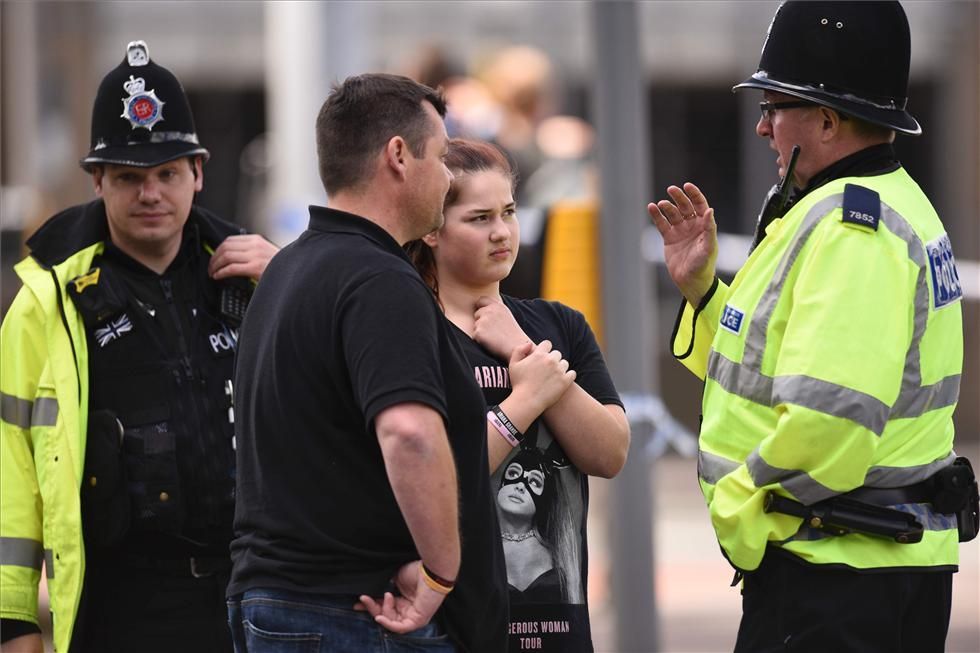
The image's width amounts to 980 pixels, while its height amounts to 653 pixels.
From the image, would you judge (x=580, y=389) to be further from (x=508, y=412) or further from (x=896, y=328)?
(x=896, y=328)

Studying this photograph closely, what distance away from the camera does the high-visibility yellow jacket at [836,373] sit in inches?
135

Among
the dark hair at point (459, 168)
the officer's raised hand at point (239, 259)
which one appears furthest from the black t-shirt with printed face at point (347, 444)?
the officer's raised hand at point (239, 259)

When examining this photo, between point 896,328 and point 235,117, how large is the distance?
13.1 meters

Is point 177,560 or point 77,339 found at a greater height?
point 77,339

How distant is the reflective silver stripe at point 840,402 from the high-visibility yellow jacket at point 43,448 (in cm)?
181

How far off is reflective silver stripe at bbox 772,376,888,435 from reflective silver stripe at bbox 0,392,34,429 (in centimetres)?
195

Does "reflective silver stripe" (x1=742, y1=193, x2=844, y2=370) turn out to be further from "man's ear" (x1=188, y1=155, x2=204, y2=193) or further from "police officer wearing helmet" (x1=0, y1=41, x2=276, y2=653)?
Result: "man's ear" (x1=188, y1=155, x2=204, y2=193)

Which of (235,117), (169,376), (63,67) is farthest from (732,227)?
(169,376)

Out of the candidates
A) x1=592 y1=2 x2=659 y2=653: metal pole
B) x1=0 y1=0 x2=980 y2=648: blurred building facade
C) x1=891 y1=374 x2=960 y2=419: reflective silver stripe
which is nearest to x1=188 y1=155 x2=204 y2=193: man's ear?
x1=891 y1=374 x2=960 y2=419: reflective silver stripe

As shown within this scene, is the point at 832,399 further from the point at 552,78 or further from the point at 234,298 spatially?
the point at 552,78

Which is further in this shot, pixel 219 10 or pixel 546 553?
pixel 219 10

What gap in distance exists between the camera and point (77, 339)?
4.03 metres

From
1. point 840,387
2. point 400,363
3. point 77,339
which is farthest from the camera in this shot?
point 77,339

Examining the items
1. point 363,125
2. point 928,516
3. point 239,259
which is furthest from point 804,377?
point 239,259
